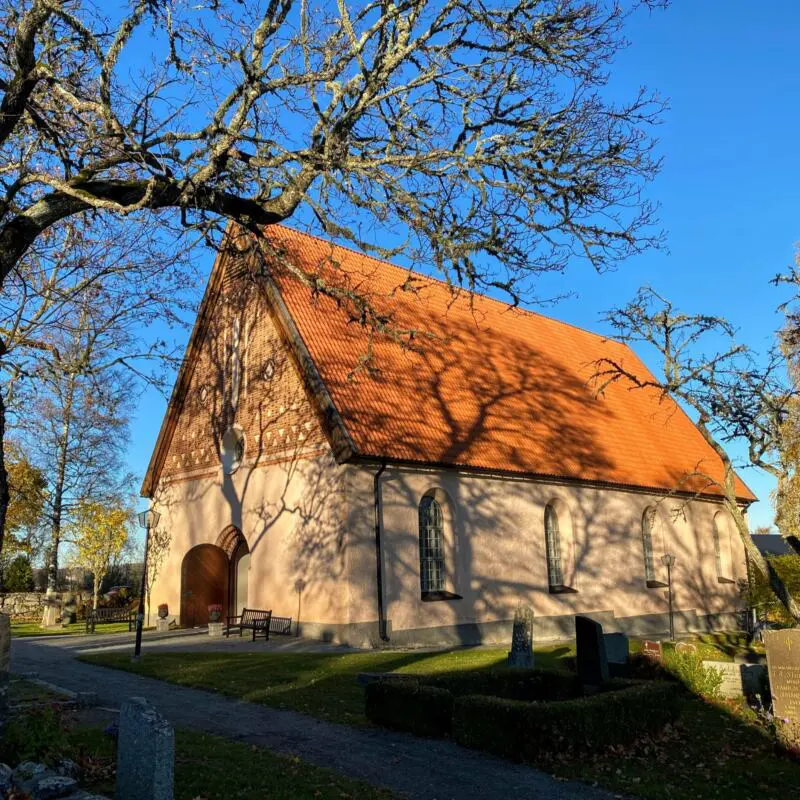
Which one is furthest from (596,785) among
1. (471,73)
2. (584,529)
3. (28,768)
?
(584,529)

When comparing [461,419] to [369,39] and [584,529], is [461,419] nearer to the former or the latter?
[584,529]

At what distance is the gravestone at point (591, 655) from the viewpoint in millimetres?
10594

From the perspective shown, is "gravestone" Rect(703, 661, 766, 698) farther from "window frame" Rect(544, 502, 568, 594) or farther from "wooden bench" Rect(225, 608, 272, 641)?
"wooden bench" Rect(225, 608, 272, 641)

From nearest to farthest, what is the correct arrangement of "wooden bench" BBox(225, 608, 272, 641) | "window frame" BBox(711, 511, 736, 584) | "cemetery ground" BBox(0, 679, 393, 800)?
"cemetery ground" BBox(0, 679, 393, 800), "wooden bench" BBox(225, 608, 272, 641), "window frame" BBox(711, 511, 736, 584)

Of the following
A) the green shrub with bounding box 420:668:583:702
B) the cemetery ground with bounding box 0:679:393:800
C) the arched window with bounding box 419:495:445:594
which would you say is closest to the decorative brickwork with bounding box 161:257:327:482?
the arched window with bounding box 419:495:445:594

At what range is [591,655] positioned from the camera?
35.3ft

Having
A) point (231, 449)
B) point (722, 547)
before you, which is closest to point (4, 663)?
point (231, 449)

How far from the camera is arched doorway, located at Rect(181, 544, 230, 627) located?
75.7ft

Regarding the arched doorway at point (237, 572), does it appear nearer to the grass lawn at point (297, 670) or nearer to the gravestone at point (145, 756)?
the grass lawn at point (297, 670)

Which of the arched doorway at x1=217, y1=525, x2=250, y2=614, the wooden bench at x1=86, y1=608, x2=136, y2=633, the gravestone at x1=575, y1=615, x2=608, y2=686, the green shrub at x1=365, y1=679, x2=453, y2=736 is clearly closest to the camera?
the green shrub at x1=365, y1=679, x2=453, y2=736

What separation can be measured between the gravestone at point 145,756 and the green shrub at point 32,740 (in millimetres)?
785

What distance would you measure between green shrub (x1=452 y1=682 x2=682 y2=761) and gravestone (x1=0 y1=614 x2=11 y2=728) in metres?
5.03

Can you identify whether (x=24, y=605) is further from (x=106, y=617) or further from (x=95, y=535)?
(x=106, y=617)

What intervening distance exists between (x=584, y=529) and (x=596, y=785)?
1616 cm
